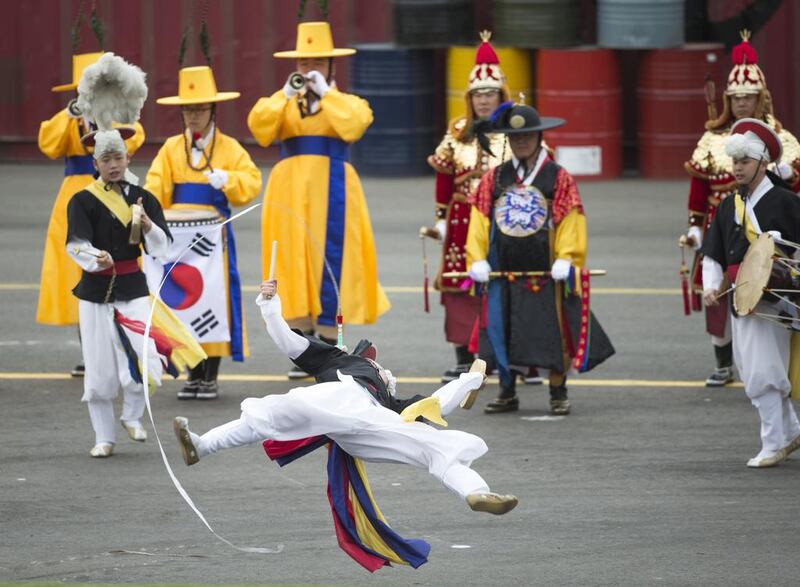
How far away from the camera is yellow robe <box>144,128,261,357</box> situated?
1138 centimetres

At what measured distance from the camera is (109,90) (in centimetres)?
1059

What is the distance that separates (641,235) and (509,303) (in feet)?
21.1

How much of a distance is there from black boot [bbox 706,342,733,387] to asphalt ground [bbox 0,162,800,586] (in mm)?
119

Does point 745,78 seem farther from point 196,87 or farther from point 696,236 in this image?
point 196,87

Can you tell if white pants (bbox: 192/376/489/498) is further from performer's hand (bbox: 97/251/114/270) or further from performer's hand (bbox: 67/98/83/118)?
performer's hand (bbox: 67/98/83/118)

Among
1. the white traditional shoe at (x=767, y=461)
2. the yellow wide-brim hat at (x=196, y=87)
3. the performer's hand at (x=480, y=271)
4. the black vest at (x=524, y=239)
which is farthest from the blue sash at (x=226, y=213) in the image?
the white traditional shoe at (x=767, y=461)

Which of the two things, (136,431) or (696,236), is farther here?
(696,236)

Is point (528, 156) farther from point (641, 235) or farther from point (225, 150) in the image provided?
point (641, 235)

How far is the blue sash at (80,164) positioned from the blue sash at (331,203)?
51.5 inches

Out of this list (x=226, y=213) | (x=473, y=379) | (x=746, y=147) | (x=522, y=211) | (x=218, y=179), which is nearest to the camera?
(x=473, y=379)

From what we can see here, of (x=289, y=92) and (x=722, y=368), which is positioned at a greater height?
(x=289, y=92)

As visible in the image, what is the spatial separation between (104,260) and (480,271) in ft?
7.74

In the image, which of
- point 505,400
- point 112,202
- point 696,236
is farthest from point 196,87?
point 696,236

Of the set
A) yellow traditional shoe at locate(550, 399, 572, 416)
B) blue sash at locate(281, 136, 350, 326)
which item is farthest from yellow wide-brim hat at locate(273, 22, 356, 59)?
yellow traditional shoe at locate(550, 399, 572, 416)
